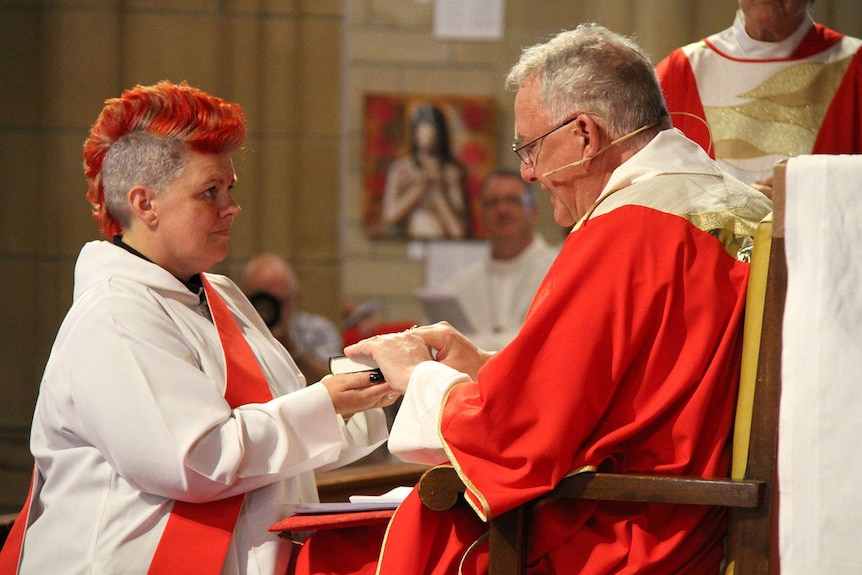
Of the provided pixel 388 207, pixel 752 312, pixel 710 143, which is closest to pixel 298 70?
pixel 388 207

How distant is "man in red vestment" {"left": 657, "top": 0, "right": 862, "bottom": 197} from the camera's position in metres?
3.74

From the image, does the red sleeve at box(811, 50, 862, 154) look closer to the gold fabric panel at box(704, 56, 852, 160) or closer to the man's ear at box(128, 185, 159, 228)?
the gold fabric panel at box(704, 56, 852, 160)

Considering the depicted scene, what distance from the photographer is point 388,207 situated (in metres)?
9.78

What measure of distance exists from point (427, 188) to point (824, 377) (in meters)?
7.73

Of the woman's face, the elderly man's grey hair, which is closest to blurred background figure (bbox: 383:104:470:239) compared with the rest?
the woman's face

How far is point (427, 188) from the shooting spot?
9781mm

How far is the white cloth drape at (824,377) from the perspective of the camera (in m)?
2.15

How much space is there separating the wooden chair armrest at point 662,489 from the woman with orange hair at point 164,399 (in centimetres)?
65

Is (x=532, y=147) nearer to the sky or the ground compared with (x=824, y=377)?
nearer to the sky

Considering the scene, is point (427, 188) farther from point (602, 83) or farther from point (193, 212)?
point (602, 83)

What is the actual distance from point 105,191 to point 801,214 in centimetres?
164

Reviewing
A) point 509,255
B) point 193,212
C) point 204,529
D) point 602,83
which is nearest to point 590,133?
point 602,83

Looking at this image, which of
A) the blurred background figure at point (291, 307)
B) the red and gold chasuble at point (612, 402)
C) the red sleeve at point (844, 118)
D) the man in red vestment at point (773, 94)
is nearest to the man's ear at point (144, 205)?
the red and gold chasuble at point (612, 402)

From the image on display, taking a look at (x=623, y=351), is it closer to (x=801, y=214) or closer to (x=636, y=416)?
(x=636, y=416)
